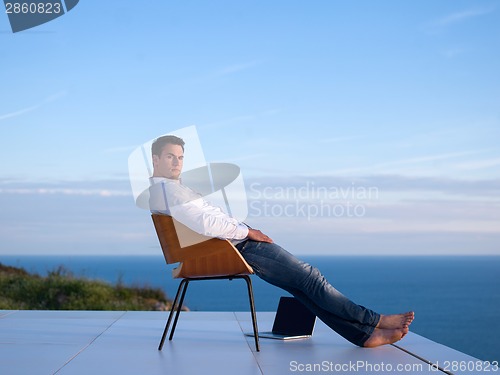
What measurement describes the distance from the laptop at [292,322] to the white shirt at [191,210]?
87 centimetres

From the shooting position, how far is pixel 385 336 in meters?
3.73

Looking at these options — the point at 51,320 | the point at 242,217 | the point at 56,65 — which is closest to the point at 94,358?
the point at 242,217

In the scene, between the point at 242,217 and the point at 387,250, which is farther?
the point at 387,250

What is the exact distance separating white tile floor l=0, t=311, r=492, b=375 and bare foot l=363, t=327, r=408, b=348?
5 centimetres

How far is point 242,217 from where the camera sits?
393 cm

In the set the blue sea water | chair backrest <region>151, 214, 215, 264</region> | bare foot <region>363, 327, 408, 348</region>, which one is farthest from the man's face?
the blue sea water

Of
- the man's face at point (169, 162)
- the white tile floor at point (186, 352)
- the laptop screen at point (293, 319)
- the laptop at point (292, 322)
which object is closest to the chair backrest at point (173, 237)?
the man's face at point (169, 162)

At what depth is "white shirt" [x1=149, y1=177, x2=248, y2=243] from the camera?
11.6 feet

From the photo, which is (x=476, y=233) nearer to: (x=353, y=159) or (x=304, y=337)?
(x=353, y=159)

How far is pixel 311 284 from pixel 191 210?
68 cm

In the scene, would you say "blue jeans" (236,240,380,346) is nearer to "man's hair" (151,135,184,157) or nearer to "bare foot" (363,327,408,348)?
"bare foot" (363,327,408,348)

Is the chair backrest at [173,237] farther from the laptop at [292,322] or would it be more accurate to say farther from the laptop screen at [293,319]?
the laptop screen at [293,319]

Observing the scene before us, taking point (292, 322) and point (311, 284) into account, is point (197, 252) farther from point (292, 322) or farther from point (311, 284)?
point (292, 322)

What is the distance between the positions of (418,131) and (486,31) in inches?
120
